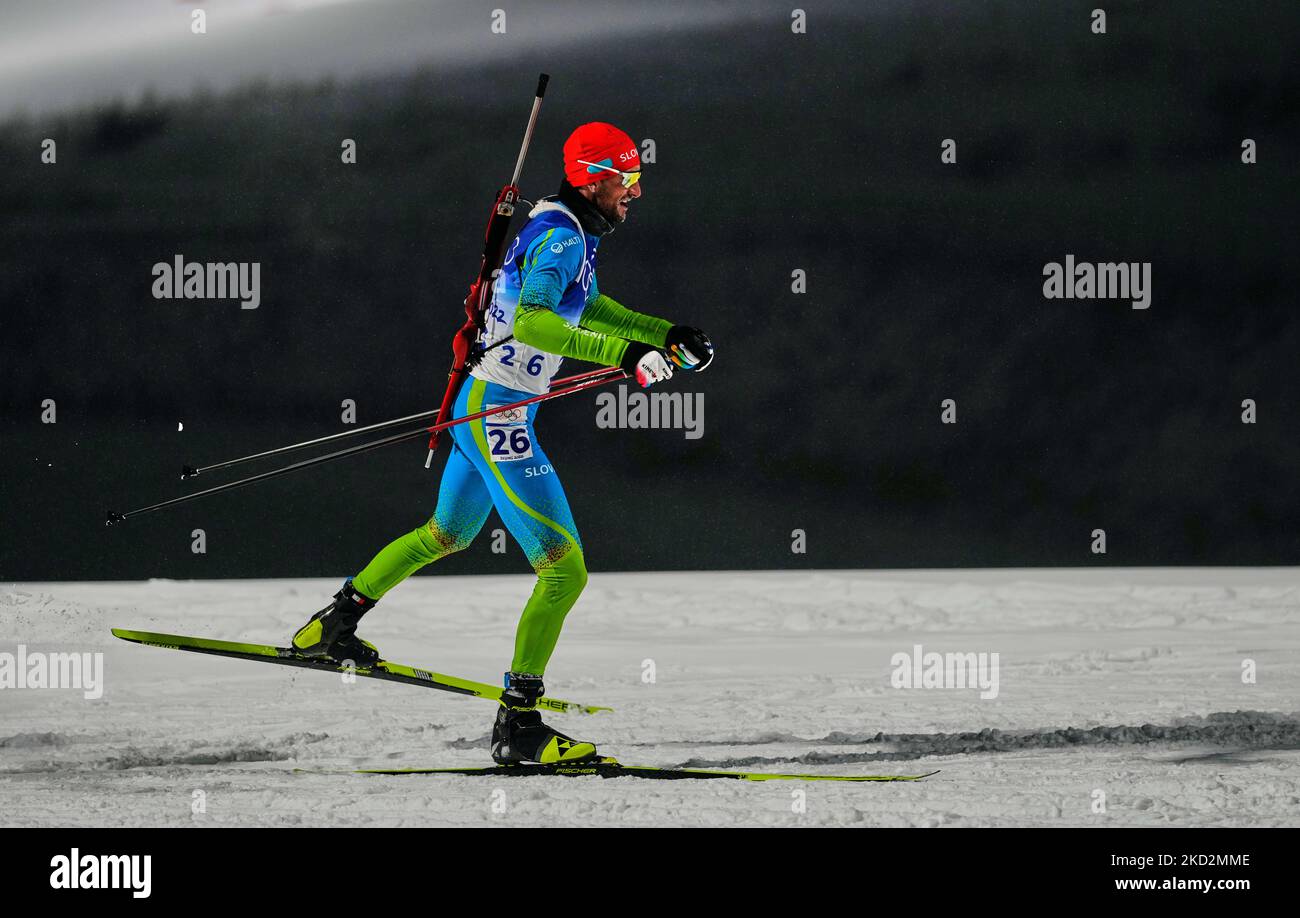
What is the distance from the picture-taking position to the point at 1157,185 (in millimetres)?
8633

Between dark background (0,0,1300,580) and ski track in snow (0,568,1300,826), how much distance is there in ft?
1.20

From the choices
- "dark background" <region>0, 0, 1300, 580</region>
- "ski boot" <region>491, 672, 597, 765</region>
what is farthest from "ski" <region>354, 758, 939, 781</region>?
"dark background" <region>0, 0, 1300, 580</region>

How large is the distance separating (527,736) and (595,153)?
178 centimetres

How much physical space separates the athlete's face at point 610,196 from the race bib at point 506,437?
2.19ft

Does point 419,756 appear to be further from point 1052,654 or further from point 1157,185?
point 1157,185

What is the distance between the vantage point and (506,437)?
4.42m

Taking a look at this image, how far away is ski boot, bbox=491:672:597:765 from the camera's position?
4492 mm

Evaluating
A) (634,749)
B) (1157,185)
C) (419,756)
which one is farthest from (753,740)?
(1157,185)

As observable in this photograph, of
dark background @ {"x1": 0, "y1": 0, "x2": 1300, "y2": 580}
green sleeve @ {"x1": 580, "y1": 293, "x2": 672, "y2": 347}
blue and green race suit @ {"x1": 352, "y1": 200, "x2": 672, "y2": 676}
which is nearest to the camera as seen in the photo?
blue and green race suit @ {"x1": 352, "y1": 200, "x2": 672, "y2": 676}

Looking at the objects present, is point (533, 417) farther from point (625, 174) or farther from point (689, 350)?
point (625, 174)

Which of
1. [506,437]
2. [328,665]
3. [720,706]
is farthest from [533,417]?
[720,706]

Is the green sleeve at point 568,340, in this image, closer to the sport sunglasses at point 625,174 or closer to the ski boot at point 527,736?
the sport sunglasses at point 625,174

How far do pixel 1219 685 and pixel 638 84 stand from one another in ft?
14.7

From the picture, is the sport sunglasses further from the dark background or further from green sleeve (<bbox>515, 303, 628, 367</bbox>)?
the dark background
